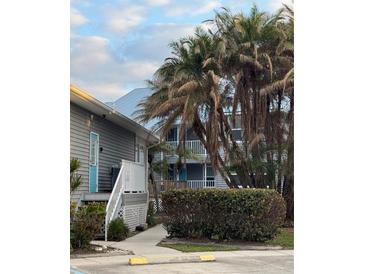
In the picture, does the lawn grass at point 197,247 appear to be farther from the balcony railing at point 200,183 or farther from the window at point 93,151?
the balcony railing at point 200,183

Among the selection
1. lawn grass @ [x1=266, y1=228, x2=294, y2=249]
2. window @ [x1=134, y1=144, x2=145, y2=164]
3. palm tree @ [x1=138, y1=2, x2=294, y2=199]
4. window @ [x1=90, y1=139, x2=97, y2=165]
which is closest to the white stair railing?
window @ [x1=90, y1=139, x2=97, y2=165]

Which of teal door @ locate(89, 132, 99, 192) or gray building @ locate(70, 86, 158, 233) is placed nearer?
gray building @ locate(70, 86, 158, 233)

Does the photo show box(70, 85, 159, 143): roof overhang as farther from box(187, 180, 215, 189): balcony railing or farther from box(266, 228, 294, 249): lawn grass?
box(187, 180, 215, 189): balcony railing

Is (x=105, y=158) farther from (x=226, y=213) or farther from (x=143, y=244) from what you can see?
(x=226, y=213)

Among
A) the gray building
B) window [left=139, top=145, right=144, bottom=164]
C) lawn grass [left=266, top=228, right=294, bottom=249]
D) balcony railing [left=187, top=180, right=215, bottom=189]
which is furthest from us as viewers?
balcony railing [left=187, top=180, right=215, bottom=189]

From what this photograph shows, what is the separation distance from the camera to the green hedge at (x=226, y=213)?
1233cm

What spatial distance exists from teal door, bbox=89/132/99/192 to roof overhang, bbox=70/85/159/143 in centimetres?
81

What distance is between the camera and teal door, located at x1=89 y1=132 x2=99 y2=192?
1581 centimetres

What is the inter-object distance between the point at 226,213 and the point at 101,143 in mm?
6043

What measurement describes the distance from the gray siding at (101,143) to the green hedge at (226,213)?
3.07 meters

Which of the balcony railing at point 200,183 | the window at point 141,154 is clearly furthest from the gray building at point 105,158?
→ the balcony railing at point 200,183

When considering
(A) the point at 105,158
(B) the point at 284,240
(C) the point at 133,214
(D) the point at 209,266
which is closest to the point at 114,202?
(C) the point at 133,214
